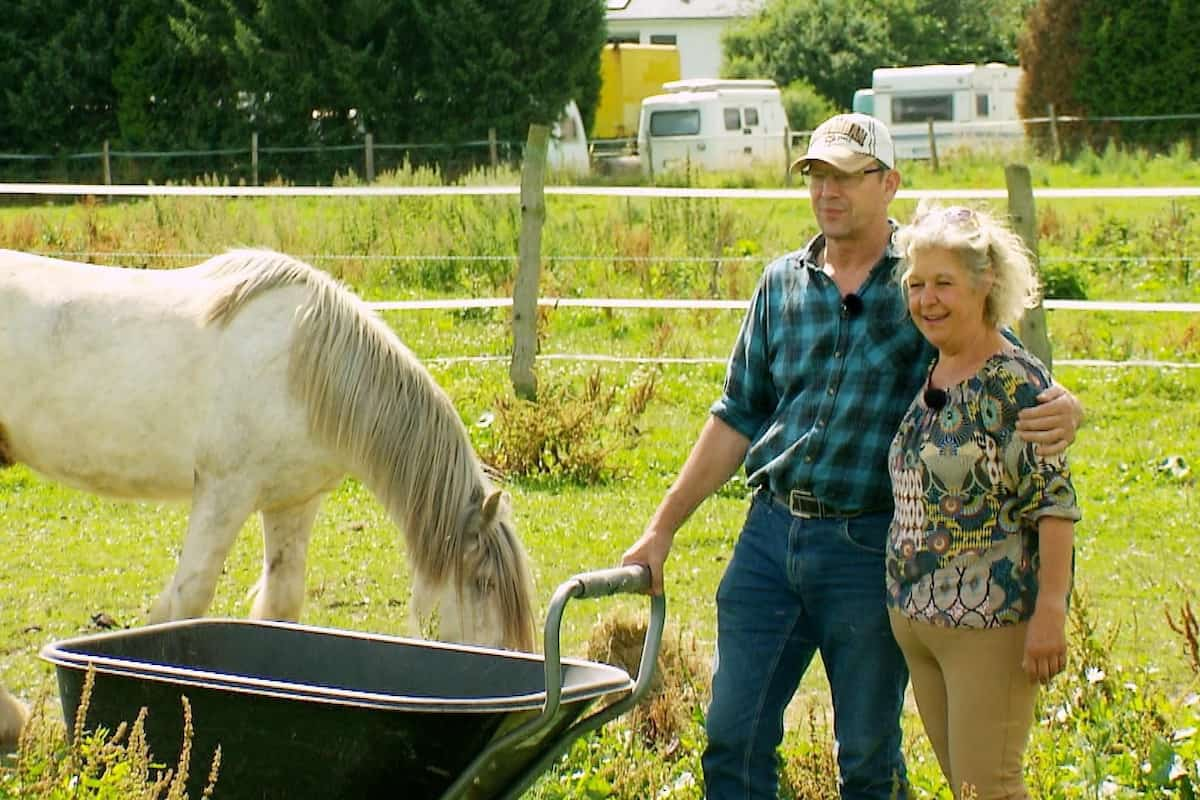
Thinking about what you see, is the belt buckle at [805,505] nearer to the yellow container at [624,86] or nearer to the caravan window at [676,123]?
the caravan window at [676,123]

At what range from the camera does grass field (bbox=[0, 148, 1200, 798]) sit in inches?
188

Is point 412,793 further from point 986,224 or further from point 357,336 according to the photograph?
point 357,336

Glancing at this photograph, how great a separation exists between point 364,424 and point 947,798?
2.07 meters

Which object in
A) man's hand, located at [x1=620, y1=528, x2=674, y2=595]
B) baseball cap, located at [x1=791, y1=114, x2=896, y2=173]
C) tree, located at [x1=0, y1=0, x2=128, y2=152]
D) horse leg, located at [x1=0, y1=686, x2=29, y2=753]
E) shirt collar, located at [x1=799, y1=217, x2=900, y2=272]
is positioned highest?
tree, located at [x1=0, y1=0, x2=128, y2=152]

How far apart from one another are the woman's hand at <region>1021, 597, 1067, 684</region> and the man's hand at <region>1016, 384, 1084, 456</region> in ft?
0.94

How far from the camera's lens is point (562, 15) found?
88.9 ft

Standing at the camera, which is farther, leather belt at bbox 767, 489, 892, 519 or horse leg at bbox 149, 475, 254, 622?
horse leg at bbox 149, 475, 254, 622

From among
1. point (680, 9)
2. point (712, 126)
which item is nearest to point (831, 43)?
point (680, 9)

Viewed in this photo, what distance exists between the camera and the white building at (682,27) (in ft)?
178

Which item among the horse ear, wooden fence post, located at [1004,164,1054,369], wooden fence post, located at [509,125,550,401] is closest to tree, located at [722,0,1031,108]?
wooden fence post, located at [509,125,550,401]

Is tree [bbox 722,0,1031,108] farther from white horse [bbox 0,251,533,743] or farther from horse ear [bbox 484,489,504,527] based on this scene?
horse ear [bbox 484,489,504,527]

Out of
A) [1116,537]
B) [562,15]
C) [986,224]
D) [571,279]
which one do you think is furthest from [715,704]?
[562,15]

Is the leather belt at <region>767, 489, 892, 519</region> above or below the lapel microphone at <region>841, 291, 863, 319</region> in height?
below

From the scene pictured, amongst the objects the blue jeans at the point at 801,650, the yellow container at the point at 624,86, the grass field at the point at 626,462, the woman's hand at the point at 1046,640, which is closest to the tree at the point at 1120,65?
the grass field at the point at 626,462
